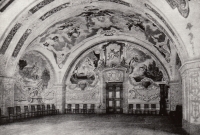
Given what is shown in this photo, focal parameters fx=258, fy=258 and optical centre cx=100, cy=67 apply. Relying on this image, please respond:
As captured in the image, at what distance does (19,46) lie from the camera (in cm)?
1386

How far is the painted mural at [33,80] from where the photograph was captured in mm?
20109

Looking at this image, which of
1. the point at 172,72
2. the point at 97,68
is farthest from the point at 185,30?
the point at 97,68

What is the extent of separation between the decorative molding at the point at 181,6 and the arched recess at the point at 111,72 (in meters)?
9.56

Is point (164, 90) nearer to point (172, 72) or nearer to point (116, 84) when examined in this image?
point (172, 72)

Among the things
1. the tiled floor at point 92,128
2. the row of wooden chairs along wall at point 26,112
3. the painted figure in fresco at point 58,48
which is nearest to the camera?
the tiled floor at point 92,128

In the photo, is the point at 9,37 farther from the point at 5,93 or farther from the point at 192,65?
the point at 192,65

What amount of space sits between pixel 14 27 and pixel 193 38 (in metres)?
8.22

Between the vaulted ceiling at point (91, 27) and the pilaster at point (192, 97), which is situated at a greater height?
the vaulted ceiling at point (91, 27)

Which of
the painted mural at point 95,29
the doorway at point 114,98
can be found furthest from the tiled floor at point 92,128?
the doorway at point 114,98

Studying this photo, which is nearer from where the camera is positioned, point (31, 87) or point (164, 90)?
point (164, 90)

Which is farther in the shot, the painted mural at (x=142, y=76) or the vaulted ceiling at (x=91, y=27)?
the painted mural at (x=142, y=76)

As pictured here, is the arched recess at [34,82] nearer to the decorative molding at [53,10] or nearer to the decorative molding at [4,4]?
the decorative molding at [53,10]

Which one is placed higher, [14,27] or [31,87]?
[14,27]

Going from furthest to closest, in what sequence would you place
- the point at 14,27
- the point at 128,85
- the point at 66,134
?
the point at 128,85, the point at 14,27, the point at 66,134
